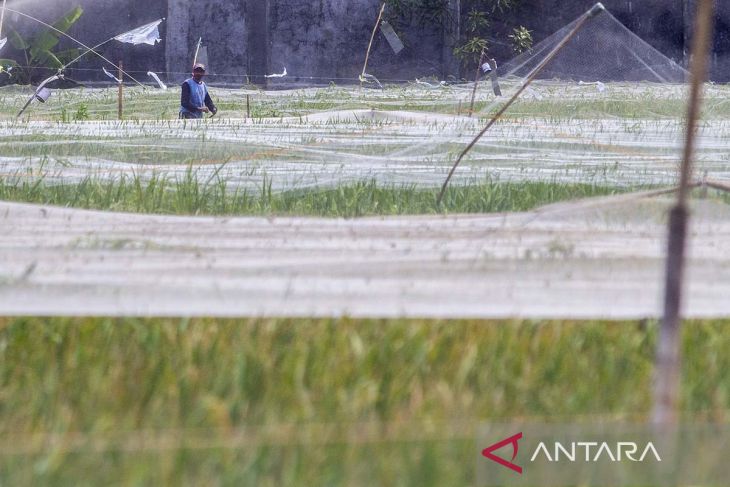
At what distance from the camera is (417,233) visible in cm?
264

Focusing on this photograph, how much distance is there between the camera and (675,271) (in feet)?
5.50

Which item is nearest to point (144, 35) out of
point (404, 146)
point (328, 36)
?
point (328, 36)

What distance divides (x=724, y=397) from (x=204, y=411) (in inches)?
33.9

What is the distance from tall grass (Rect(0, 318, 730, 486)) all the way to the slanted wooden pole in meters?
0.19

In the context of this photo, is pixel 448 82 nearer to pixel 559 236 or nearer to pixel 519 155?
pixel 519 155

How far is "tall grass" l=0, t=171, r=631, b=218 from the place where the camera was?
371 centimetres

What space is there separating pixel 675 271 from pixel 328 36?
636 inches

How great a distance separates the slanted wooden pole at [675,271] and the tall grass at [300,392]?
191 millimetres

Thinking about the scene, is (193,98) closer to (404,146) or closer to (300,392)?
(404,146)

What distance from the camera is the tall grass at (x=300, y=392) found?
5.09 feet

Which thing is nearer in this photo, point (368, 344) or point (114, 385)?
point (114, 385)

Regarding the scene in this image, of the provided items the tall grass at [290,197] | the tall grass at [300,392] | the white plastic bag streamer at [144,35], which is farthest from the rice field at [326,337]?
the white plastic bag streamer at [144,35]

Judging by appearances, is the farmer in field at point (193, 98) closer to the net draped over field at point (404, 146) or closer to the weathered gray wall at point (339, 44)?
the net draped over field at point (404, 146)

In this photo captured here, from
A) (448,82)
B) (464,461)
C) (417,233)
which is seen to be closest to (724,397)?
(464,461)
